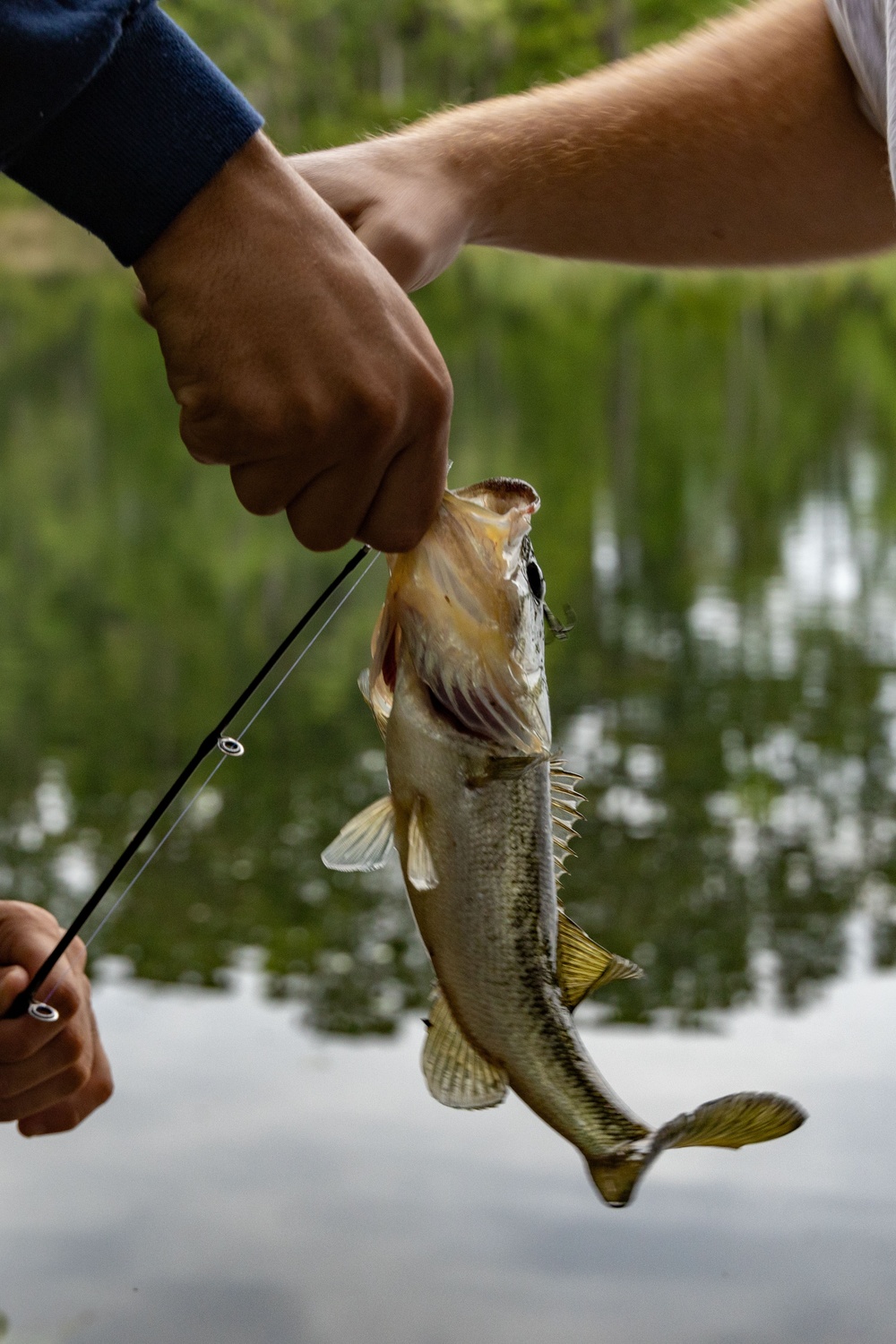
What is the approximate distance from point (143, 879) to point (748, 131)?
4.40 metres

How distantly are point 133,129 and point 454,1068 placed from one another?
3.04ft

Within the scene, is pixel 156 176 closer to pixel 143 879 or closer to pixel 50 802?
pixel 143 879

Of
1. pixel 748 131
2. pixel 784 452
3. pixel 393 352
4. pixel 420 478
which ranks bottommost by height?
pixel 784 452

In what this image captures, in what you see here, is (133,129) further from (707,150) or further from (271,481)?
(707,150)

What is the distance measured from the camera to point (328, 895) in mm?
6051

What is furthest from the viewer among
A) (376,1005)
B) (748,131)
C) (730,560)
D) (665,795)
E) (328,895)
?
(730,560)

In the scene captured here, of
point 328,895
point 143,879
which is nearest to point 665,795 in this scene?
point 328,895

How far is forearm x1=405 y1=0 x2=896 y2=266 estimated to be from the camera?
2.33 m

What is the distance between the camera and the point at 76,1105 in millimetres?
2213

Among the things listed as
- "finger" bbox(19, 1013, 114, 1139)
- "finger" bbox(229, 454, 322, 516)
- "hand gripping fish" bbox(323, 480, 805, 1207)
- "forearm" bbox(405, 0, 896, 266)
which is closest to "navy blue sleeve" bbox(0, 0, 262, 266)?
"finger" bbox(229, 454, 322, 516)

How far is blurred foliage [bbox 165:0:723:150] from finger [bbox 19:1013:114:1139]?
120 feet

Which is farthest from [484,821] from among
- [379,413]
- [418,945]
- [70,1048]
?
[418,945]

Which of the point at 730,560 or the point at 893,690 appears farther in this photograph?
the point at 730,560

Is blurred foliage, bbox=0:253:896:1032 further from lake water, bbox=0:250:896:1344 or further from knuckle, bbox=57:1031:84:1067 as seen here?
knuckle, bbox=57:1031:84:1067
